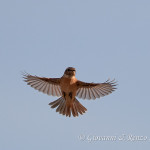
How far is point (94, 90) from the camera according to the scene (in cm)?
1734

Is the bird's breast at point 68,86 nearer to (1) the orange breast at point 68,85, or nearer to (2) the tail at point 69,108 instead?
(1) the orange breast at point 68,85

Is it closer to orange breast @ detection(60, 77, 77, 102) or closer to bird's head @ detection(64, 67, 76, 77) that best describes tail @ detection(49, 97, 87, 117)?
orange breast @ detection(60, 77, 77, 102)

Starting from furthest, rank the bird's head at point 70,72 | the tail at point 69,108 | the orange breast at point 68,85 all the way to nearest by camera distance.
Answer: the tail at point 69,108 → the orange breast at point 68,85 → the bird's head at point 70,72

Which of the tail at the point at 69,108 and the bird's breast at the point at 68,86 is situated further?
the tail at the point at 69,108

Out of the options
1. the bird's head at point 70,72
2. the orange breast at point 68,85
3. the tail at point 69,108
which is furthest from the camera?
the tail at point 69,108

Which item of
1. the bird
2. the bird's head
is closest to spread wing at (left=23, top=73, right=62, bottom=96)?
the bird

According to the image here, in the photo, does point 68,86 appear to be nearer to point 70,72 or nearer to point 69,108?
point 70,72

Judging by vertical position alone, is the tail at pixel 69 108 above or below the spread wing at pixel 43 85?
below

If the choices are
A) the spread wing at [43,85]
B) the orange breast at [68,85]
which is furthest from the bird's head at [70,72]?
the spread wing at [43,85]

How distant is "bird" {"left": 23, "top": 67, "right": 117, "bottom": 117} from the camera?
53.4 feet

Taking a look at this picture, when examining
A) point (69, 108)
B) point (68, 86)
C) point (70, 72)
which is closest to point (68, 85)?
point (68, 86)

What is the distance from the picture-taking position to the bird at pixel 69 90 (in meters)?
16.3

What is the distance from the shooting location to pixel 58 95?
17.8 m

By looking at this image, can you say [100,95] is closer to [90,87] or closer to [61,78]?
[90,87]
